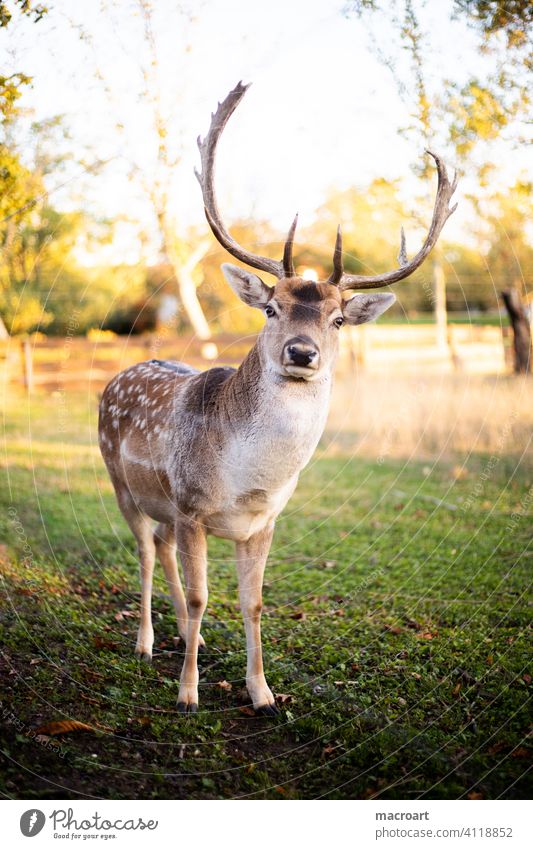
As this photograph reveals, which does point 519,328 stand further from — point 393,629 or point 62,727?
point 62,727

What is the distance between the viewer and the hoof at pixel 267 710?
4867 millimetres

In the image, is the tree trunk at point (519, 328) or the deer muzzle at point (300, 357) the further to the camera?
the tree trunk at point (519, 328)

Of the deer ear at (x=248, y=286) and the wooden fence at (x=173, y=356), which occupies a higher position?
the deer ear at (x=248, y=286)

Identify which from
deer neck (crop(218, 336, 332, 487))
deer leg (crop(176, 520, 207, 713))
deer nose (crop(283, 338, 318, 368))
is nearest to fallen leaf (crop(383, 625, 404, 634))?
deer leg (crop(176, 520, 207, 713))

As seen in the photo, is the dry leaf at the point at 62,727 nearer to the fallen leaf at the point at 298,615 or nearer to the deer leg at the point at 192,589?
the deer leg at the point at 192,589

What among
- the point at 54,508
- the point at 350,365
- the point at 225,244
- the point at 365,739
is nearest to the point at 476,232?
the point at 350,365

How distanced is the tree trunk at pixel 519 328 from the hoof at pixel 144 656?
891cm

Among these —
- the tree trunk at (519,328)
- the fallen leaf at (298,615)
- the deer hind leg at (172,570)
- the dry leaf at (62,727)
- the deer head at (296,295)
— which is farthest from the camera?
the tree trunk at (519,328)

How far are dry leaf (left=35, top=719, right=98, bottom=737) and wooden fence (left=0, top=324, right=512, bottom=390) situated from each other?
1161 cm

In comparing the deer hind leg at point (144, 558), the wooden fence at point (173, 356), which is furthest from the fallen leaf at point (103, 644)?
the wooden fence at point (173, 356)

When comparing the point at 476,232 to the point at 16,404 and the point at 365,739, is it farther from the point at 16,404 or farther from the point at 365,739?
the point at 365,739

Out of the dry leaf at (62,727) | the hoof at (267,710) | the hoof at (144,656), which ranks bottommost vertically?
the hoof at (267,710)
